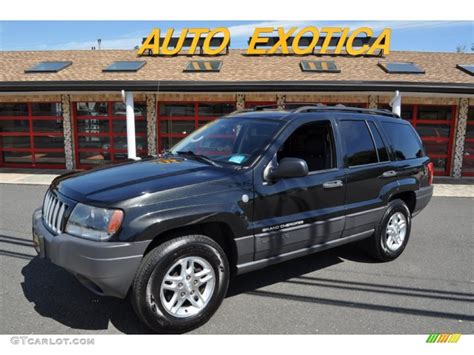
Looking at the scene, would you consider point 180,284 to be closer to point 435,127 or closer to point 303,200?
point 303,200

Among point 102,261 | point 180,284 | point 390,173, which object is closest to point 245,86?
point 390,173

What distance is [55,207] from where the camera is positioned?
337 centimetres

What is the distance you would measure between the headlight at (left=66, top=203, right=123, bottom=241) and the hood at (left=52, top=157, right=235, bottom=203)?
0.09 m

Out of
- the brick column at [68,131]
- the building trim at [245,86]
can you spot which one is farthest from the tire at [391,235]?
the brick column at [68,131]

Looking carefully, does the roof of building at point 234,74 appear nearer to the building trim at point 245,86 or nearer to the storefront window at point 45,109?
the building trim at point 245,86

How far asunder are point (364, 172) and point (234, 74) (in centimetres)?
Answer: 896

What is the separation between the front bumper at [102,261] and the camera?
2.84m

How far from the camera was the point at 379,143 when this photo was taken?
478cm

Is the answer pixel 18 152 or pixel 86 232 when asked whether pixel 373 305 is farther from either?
pixel 18 152

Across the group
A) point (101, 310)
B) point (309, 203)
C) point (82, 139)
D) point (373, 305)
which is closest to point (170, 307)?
point (101, 310)

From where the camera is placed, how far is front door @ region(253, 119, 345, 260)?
3.58 metres

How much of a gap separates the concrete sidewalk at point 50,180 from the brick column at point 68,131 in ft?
1.84

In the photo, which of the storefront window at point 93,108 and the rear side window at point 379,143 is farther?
the storefront window at point 93,108

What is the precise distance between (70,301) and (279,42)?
537 inches
